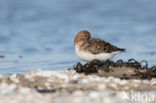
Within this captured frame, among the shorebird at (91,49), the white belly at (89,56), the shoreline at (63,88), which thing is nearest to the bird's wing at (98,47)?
the shorebird at (91,49)

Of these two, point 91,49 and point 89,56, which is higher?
point 91,49

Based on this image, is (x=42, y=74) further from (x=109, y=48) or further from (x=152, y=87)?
(x=109, y=48)

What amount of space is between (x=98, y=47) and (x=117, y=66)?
96 cm

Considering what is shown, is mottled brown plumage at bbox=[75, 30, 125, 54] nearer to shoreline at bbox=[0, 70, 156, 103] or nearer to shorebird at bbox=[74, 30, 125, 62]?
shorebird at bbox=[74, 30, 125, 62]

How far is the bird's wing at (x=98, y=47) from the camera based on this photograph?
11195mm

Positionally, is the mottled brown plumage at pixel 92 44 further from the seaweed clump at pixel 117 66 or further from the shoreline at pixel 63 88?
the shoreline at pixel 63 88

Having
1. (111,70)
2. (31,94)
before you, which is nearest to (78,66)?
(111,70)

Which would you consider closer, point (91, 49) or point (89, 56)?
point (89, 56)

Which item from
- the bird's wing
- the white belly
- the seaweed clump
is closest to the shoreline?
the seaweed clump

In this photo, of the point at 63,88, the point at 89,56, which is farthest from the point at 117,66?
the point at 63,88

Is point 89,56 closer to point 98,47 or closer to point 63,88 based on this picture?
point 98,47

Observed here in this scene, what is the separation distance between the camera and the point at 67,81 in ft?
26.3

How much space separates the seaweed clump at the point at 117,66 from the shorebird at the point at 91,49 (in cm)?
46

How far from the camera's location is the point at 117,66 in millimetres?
10609
